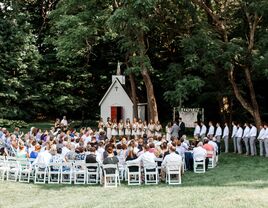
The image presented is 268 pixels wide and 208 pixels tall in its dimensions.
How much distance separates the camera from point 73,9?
104ft

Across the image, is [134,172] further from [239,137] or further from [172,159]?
[239,137]

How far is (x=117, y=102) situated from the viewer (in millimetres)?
38062

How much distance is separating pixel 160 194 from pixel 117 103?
2371cm

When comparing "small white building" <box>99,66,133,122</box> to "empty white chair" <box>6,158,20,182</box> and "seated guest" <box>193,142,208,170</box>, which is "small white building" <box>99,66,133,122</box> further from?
"empty white chair" <box>6,158,20,182</box>

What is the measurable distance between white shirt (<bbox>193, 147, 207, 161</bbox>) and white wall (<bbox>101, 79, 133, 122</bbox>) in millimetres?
18687

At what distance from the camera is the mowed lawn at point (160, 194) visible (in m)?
13.2

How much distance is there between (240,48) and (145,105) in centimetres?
1574

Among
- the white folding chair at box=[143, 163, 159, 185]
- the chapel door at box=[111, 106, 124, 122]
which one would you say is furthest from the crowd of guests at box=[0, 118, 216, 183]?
the chapel door at box=[111, 106, 124, 122]

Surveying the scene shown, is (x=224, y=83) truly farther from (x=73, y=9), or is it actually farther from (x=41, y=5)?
(x=41, y=5)

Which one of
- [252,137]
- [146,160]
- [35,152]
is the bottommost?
[146,160]

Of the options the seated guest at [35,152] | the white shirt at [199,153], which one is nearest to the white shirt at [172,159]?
the white shirt at [199,153]

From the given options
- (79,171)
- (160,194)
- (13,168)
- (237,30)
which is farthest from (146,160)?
(237,30)

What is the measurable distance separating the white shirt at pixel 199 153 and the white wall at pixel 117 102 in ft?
61.3

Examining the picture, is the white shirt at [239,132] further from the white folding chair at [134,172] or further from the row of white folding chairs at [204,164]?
the white folding chair at [134,172]
